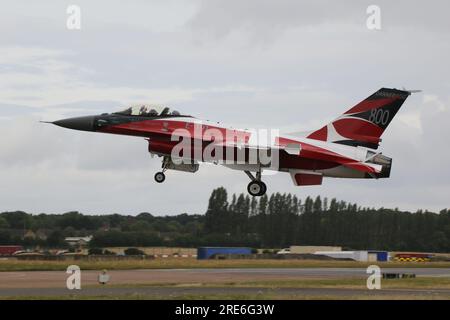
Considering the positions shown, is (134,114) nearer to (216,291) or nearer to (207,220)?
(216,291)

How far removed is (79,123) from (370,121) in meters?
15.3

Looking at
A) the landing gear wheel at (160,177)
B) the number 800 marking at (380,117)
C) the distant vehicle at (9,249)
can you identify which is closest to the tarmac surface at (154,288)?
the landing gear wheel at (160,177)

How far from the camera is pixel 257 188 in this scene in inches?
1702

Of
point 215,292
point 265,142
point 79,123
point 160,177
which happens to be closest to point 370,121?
point 265,142

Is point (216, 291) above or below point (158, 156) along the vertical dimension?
below

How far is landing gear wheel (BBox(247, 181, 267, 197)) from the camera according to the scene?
43.2 m

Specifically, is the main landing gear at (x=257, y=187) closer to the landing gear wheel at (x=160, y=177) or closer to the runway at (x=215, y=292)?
the landing gear wheel at (x=160, y=177)

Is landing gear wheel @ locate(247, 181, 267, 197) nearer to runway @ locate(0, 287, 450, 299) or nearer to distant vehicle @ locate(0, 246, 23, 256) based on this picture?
runway @ locate(0, 287, 450, 299)

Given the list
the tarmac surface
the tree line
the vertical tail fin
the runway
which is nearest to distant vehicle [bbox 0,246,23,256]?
the tree line
